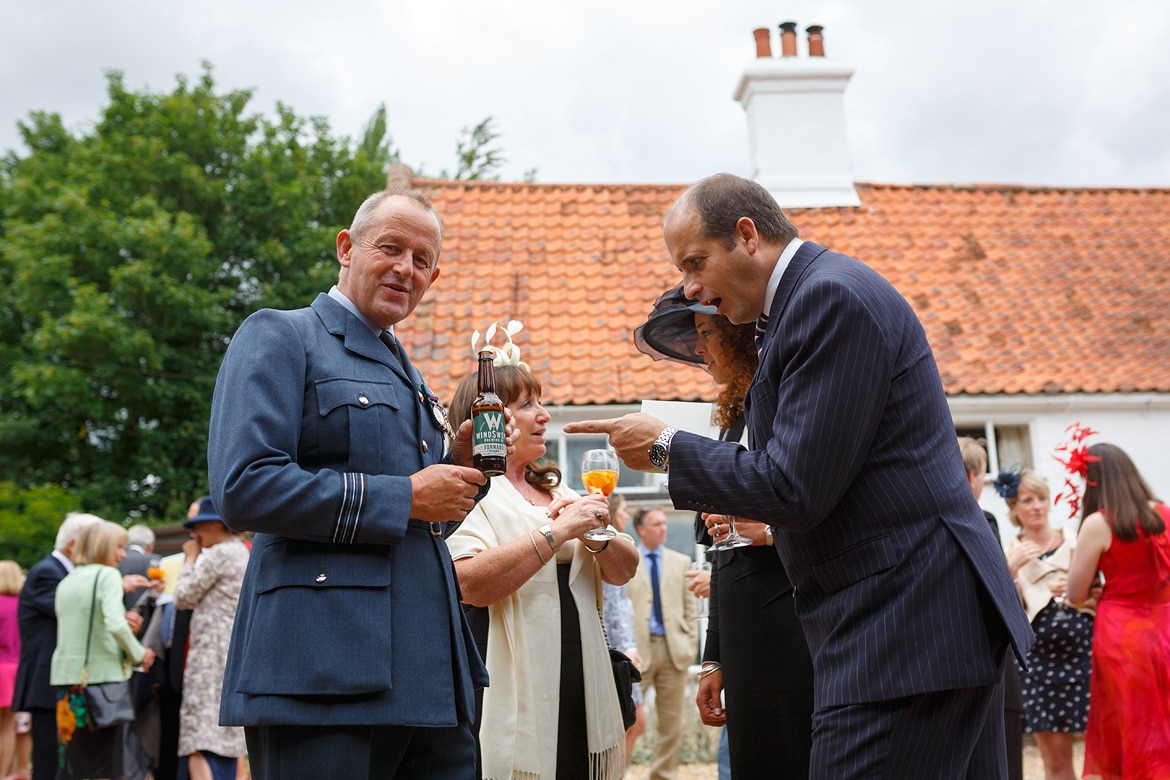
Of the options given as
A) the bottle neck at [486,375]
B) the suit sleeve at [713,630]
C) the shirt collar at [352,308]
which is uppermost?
the shirt collar at [352,308]

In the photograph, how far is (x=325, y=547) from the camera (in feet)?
8.00

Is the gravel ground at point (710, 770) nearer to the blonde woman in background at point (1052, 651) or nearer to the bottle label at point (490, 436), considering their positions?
the blonde woman in background at point (1052, 651)

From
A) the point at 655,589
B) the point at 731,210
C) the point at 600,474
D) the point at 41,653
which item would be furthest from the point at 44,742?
the point at 731,210

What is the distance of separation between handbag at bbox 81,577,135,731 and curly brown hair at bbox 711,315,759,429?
5.87m

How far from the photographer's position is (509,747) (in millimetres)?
3598

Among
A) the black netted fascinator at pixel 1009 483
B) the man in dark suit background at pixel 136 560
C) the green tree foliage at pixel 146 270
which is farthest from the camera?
the green tree foliage at pixel 146 270

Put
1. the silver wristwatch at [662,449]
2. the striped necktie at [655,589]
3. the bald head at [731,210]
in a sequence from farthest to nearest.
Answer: the striped necktie at [655,589] < the bald head at [731,210] < the silver wristwatch at [662,449]

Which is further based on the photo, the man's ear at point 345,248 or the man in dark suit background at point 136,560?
the man in dark suit background at point 136,560

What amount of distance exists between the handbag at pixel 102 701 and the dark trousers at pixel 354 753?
585 cm

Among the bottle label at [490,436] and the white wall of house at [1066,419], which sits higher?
the white wall of house at [1066,419]

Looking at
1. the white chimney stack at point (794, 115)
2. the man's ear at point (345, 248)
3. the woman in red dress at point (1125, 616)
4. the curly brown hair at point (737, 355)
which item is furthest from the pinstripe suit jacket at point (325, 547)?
the white chimney stack at point (794, 115)

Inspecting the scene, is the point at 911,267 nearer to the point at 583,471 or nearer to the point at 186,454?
the point at 583,471

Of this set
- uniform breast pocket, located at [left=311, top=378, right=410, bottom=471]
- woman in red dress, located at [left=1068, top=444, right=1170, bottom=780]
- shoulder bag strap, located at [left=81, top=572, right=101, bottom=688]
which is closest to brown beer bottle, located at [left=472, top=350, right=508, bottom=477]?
uniform breast pocket, located at [left=311, top=378, right=410, bottom=471]

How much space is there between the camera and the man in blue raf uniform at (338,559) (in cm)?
232
